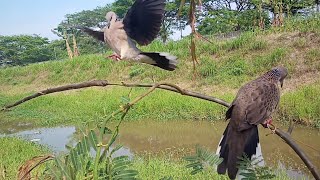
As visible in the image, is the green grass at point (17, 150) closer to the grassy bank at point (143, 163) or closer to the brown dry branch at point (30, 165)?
the grassy bank at point (143, 163)

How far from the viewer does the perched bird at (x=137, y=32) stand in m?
1.84

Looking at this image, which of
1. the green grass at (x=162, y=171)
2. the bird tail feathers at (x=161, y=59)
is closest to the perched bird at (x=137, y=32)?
the bird tail feathers at (x=161, y=59)

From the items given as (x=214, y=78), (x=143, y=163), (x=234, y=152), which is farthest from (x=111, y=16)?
(x=214, y=78)

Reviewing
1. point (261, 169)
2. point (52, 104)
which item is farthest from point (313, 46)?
point (261, 169)

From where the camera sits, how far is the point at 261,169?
103 cm

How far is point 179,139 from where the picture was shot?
836 centimetres

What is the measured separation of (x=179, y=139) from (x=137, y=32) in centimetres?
631

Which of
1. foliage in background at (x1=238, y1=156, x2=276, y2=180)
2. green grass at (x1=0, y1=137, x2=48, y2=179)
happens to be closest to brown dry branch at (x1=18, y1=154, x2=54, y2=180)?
foliage in background at (x1=238, y1=156, x2=276, y2=180)

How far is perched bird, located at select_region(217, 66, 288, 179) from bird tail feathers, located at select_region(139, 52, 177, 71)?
352 mm

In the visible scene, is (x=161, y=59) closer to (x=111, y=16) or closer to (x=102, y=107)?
(x=111, y=16)

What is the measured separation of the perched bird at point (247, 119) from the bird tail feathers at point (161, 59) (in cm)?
35

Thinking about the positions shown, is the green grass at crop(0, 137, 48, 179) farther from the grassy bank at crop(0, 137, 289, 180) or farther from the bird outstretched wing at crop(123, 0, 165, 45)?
the bird outstretched wing at crop(123, 0, 165, 45)

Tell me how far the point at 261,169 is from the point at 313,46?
1093 cm

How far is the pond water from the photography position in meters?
6.34
